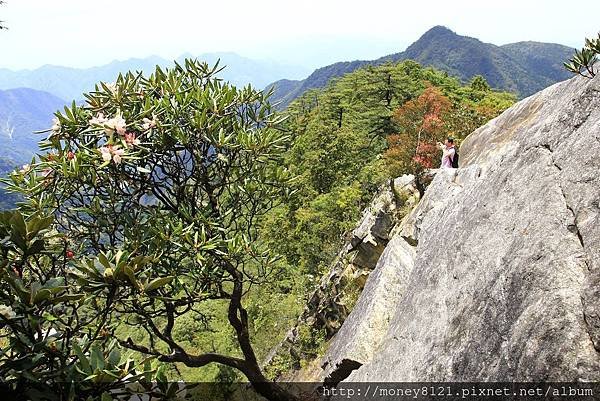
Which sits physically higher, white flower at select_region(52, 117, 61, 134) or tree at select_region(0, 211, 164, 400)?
white flower at select_region(52, 117, 61, 134)

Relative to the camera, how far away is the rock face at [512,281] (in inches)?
162

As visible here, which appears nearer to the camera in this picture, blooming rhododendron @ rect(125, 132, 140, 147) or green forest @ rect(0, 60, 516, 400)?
green forest @ rect(0, 60, 516, 400)

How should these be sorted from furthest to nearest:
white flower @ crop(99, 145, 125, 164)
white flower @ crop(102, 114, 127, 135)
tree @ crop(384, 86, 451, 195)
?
tree @ crop(384, 86, 451, 195), white flower @ crop(102, 114, 127, 135), white flower @ crop(99, 145, 125, 164)

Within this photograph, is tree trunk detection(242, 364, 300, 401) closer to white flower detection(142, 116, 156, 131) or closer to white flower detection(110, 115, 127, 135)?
white flower detection(142, 116, 156, 131)

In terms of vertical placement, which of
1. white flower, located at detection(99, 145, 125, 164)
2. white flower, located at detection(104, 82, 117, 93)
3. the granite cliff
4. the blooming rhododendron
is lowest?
the granite cliff

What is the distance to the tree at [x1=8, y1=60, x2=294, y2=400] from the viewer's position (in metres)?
5.54

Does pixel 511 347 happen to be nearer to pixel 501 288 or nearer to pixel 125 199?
pixel 501 288

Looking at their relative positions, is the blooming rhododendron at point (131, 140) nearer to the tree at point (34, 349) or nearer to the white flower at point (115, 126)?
the white flower at point (115, 126)

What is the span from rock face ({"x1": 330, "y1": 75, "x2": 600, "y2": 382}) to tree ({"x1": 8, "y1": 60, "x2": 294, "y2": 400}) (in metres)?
2.62

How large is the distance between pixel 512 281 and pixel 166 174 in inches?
200

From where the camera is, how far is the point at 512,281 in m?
4.85

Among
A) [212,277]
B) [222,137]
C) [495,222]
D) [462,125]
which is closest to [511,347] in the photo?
[495,222]

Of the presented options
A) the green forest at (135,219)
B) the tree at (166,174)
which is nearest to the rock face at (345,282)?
the green forest at (135,219)

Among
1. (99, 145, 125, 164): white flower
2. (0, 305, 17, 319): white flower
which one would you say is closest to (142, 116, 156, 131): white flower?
(99, 145, 125, 164): white flower
